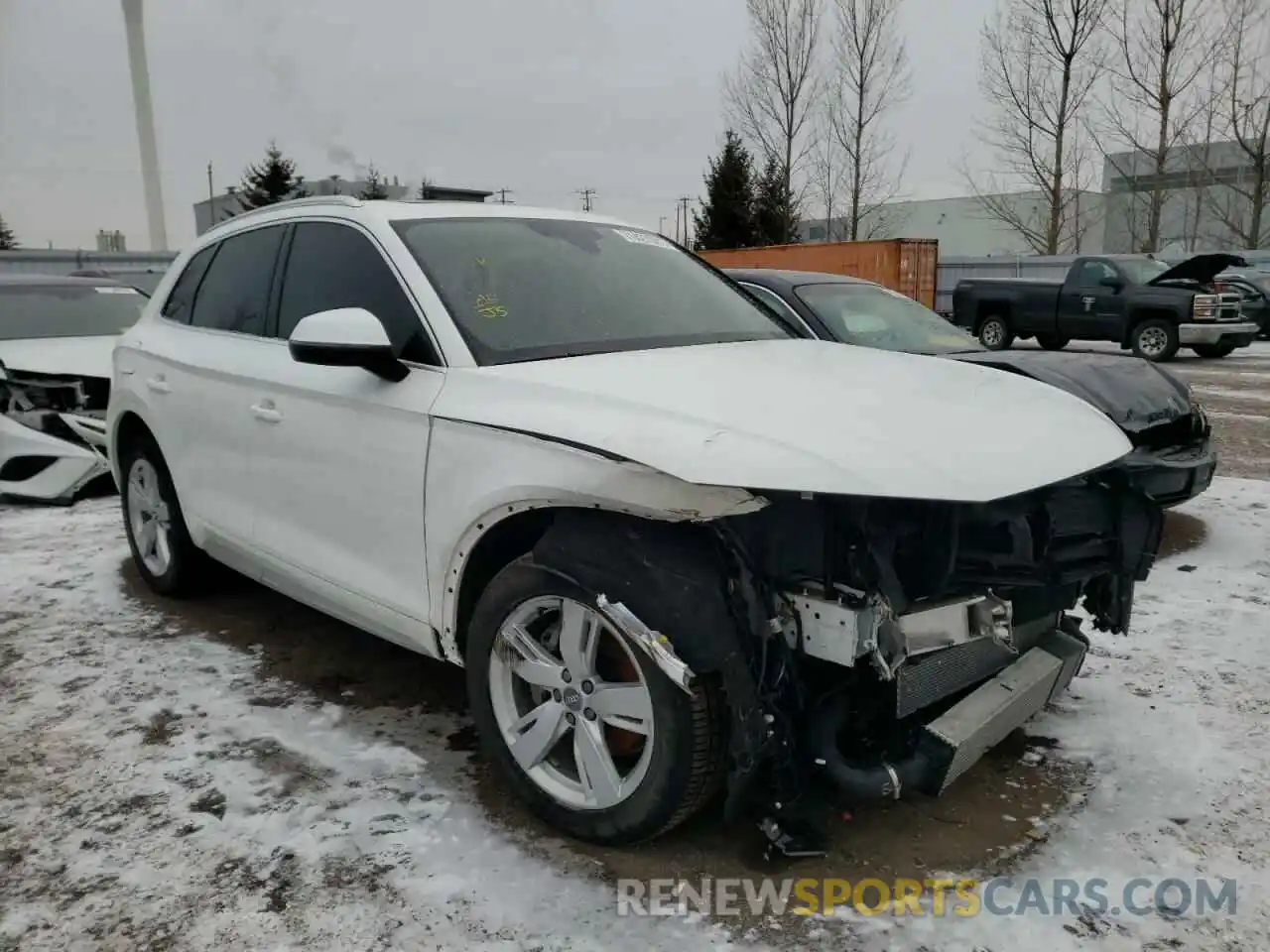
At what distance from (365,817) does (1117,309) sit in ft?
52.0

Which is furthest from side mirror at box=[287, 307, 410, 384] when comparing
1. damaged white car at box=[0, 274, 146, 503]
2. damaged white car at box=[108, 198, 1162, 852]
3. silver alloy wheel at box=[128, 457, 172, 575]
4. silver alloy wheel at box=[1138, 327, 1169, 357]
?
silver alloy wheel at box=[1138, 327, 1169, 357]

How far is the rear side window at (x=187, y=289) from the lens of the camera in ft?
14.6

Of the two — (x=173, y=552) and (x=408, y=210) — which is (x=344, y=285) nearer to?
(x=408, y=210)

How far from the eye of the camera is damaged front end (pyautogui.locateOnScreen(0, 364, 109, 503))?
22.0 ft

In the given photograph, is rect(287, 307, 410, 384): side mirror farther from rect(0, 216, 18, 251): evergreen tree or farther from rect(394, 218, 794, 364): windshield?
rect(0, 216, 18, 251): evergreen tree

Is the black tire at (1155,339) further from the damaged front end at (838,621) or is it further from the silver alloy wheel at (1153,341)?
the damaged front end at (838,621)

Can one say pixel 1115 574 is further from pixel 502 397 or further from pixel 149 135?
pixel 149 135

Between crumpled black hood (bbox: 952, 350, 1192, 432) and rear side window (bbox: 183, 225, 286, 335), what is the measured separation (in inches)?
143

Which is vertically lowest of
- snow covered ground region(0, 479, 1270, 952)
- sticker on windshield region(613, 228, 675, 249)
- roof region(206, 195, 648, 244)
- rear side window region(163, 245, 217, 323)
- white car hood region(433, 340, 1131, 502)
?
snow covered ground region(0, 479, 1270, 952)

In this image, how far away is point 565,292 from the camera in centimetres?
329

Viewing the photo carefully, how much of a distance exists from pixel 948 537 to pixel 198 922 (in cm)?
207

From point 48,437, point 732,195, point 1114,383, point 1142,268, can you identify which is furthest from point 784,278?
point 732,195

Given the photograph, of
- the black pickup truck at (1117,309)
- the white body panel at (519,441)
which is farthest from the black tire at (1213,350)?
the white body panel at (519,441)

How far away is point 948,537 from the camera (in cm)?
251
